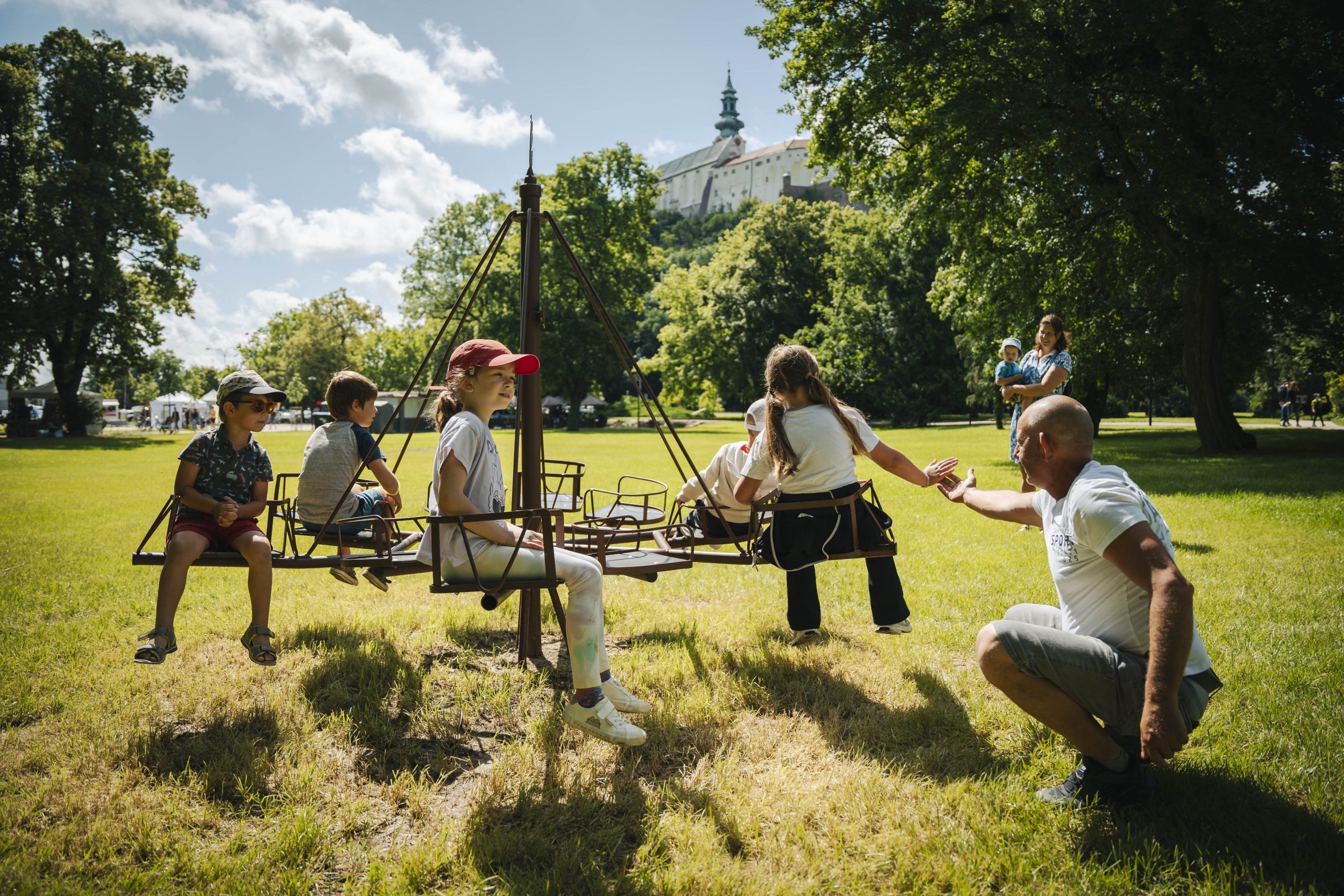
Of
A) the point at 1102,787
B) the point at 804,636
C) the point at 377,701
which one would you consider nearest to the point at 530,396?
the point at 377,701

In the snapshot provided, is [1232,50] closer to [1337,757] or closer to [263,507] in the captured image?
[1337,757]

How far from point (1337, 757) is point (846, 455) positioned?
100 inches

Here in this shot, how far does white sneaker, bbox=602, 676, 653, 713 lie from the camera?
367 centimetres

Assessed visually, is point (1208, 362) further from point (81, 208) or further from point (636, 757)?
point (81, 208)

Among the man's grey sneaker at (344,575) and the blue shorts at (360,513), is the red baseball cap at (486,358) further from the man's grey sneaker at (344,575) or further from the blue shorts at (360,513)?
the blue shorts at (360,513)

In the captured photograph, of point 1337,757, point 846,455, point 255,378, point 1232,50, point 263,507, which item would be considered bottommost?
point 1337,757

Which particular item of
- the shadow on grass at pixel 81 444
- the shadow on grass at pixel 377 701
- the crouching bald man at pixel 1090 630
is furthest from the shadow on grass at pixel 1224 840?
the shadow on grass at pixel 81 444

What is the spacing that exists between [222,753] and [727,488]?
330cm

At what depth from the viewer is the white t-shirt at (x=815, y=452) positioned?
4.43 metres

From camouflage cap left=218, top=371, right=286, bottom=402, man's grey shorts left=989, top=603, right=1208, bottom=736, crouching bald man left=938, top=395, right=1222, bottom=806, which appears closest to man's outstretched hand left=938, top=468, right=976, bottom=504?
crouching bald man left=938, top=395, right=1222, bottom=806

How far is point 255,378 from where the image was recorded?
4695 millimetres

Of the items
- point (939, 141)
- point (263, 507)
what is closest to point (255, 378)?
point (263, 507)

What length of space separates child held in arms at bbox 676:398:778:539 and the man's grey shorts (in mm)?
2130

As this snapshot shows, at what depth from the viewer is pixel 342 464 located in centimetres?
486
